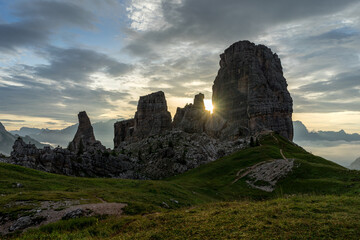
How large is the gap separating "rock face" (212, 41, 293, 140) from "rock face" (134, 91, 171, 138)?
148 feet

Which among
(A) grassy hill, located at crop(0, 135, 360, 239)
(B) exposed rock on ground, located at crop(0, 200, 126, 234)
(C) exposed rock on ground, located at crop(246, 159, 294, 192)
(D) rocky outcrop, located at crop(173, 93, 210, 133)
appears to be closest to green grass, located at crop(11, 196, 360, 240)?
(A) grassy hill, located at crop(0, 135, 360, 239)

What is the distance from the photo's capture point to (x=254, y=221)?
554 inches

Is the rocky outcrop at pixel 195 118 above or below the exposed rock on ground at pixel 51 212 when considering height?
above

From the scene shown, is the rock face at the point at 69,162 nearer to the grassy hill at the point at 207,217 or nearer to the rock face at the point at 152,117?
the grassy hill at the point at 207,217

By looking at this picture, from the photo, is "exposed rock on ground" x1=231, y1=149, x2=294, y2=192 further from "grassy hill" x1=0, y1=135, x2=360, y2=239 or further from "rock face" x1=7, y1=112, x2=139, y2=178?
"rock face" x1=7, y1=112, x2=139, y2=178

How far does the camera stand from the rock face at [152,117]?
7279 inches

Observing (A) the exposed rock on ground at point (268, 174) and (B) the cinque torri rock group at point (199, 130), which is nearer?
(A) the exposed rock on ground at point (268, 174)

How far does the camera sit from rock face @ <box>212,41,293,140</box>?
150m

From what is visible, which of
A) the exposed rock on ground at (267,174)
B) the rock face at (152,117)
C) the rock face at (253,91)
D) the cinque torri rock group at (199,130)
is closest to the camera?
the exposed rock on ground at (267,174)

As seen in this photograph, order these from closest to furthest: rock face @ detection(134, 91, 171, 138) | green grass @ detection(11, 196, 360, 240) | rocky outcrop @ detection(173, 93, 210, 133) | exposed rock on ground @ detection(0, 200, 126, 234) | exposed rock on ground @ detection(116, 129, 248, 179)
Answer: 1. green grass @ detection(11, 196, 360, 240)
2. exposed rock on ground @ detection(0, 200, 126, 234)
3. exposed rock on ground @ detection(116, 129, 248, 179)
4. rocky outcrop @ detection(173, 93, 210, 133)
5. rock face @ detection(134, 91, 171, 138)

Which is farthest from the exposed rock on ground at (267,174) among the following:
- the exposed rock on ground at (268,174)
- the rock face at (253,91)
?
the rock face at (253,91)

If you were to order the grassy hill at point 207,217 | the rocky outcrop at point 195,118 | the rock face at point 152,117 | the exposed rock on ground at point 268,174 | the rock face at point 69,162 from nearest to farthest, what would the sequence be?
the grassy hill at point 207,217 → the exposed rock on ground at point 268,174 → the rock face at point 69,162 → the rocky outcrop at point 195,118 → the rock face at point 152,117

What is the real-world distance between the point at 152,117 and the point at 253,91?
3437 inches

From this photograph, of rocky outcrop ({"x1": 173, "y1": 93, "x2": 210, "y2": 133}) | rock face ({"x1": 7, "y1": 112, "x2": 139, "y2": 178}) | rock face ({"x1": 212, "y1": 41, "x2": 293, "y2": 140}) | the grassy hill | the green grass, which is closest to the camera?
the green grass
